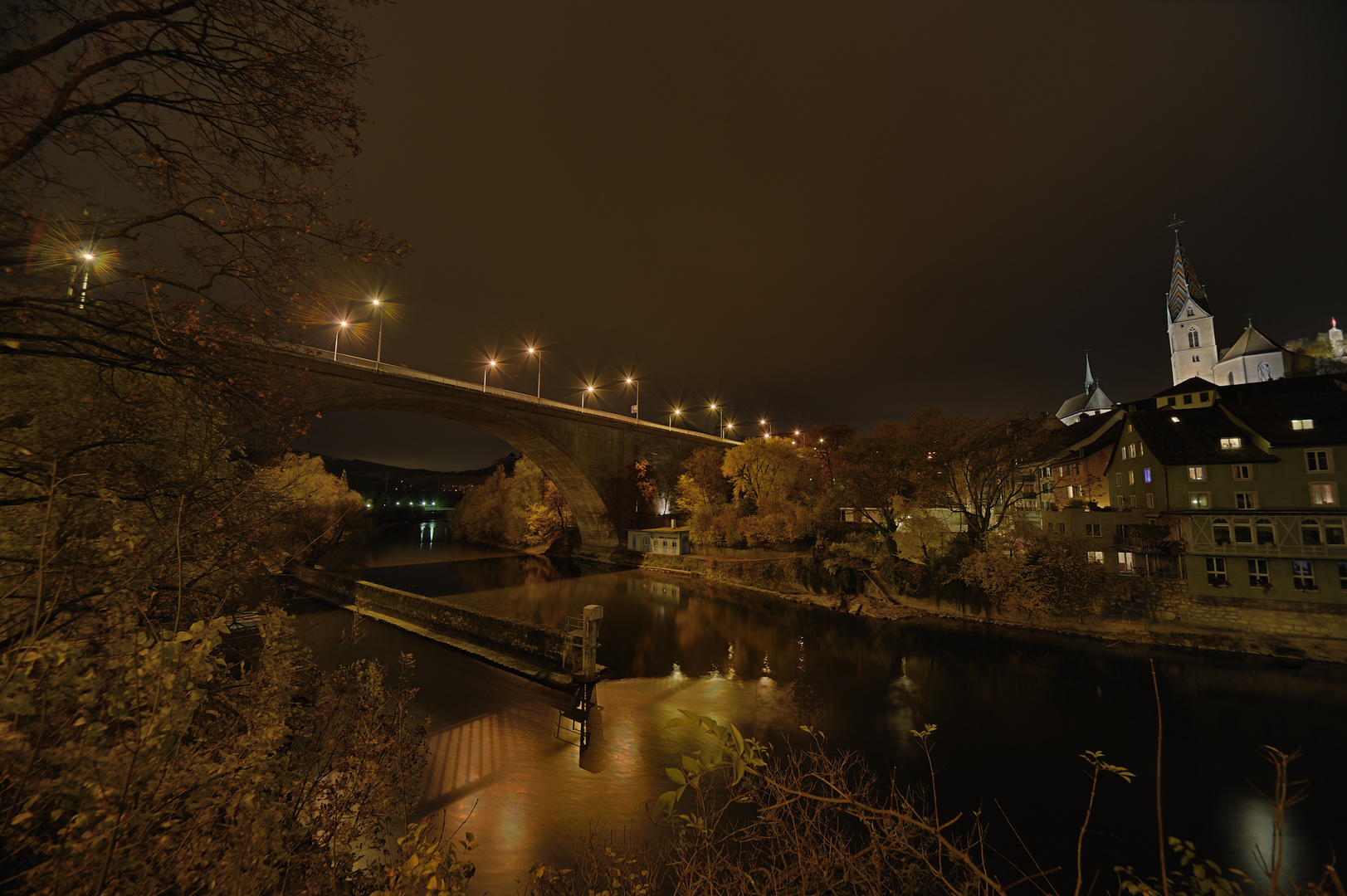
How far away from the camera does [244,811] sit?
3717 mm

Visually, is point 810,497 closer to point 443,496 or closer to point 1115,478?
point 1115,478

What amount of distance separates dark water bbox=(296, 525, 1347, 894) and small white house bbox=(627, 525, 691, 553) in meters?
14.8

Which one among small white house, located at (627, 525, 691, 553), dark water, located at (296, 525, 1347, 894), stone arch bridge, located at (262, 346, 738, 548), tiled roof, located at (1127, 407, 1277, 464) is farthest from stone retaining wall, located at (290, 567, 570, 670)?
tiled roof, located at (1127, 407, 1277, 464)

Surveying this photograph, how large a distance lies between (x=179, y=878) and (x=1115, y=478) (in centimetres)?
3154

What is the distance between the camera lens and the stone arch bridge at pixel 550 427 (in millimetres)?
26688

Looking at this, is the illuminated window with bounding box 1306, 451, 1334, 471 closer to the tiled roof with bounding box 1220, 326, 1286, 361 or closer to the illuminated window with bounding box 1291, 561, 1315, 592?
the illuminated window with bounding box 1291, 561, 1315, 592

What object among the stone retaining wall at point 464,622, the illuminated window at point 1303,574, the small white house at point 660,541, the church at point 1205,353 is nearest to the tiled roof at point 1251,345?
the church at point 1205,353

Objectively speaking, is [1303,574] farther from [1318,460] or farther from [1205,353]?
[1205,353]

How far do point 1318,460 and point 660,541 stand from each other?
31.6m

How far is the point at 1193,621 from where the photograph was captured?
19.0 meters

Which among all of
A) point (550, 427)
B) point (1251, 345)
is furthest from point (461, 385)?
point (1251, 345)

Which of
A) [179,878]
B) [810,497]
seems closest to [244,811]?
[179,878]

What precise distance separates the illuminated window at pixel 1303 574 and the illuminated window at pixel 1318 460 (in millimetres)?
3183

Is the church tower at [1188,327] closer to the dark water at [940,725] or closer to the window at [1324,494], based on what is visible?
the window at [1324,494]
